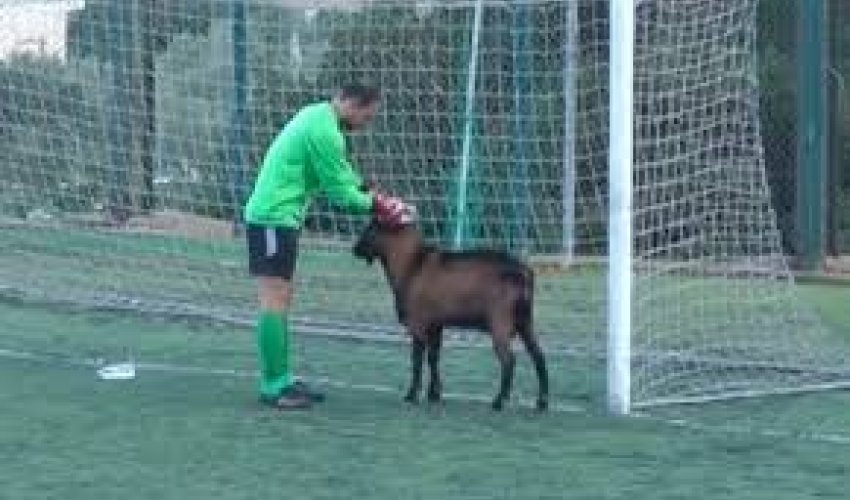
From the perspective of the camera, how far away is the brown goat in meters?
9.45

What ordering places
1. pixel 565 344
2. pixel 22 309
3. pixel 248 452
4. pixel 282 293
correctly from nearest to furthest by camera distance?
pixel 248 452 → pixel 282 293 → pixel 565 344 → pixel 22 309

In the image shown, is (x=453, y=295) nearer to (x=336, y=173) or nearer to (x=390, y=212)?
(x=390, y=212)

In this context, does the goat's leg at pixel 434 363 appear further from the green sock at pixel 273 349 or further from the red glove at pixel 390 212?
the green sock at pixel 273 349

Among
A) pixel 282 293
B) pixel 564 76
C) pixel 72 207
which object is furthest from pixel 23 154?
pixel 282 293

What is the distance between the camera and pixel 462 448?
852 centimetres

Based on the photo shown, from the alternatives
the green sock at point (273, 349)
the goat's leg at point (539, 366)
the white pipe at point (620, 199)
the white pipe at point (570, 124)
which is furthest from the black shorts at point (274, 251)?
the white pipe at point (570, 124)

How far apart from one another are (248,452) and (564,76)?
496 cm

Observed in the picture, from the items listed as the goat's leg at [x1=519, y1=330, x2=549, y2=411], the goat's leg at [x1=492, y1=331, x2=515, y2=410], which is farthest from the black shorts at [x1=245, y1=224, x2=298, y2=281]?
the goat's leg at [x1=519, y1=330, x2=549, y2=411]

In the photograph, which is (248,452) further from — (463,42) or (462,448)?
(463,42)

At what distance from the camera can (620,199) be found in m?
9.38

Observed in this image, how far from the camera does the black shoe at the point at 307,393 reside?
970cm

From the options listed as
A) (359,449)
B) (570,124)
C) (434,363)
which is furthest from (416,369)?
(570,124)

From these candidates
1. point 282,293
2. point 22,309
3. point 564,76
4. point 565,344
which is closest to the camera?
point 282,293

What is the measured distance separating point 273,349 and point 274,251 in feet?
1.52
